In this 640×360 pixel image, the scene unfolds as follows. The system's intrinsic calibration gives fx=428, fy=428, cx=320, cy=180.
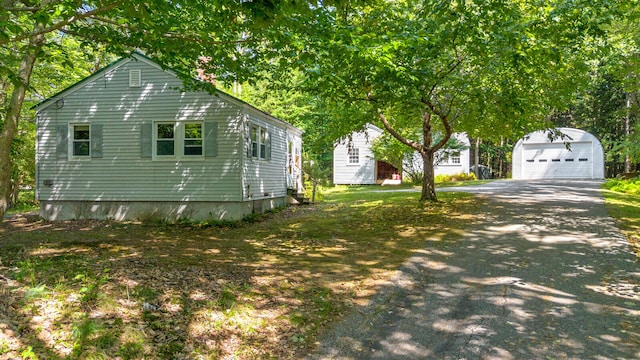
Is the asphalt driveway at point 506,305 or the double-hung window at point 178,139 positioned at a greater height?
the double-hung window at point 178,139

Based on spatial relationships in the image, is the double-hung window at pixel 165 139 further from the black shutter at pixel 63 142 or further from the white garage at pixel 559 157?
the white garage at pixel 559 157

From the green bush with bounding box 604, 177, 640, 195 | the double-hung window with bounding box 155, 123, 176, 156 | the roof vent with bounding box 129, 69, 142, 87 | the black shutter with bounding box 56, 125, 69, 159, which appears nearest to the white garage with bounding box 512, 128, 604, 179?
the green bush with bounding box 604, 177, 640, 195

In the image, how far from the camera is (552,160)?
31000 millimetres

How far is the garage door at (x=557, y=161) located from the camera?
99.5 feet

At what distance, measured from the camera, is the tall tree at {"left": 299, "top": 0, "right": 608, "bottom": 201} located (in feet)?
27.2

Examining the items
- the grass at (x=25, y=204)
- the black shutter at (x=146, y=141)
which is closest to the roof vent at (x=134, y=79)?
the black shutter at (x=146, y=141)

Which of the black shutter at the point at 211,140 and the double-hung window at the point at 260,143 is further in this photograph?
the double-hung window at the point at 260,143

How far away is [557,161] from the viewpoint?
30938 mm

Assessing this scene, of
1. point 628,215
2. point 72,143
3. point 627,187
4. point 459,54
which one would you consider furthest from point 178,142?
point 627,187

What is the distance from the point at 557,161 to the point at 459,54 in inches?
897

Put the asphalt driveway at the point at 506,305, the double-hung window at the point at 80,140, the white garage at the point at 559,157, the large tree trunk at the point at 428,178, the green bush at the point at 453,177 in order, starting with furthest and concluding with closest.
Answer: the green bush at the point at 453,177, the white garage at the point at 559,157, the large tree trunk at the point at 428,178, the double-hung window at the point at 80,140, the asphalt driveway at the point at 506,305

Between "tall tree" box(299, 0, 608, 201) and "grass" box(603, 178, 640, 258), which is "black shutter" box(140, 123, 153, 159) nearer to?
"tall tree" box(299, 0, 608, 201)

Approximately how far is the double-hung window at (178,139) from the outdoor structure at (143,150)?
32 millimetres

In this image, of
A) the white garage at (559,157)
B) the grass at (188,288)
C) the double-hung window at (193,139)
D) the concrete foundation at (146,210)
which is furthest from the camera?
the white garage at (559,157)
